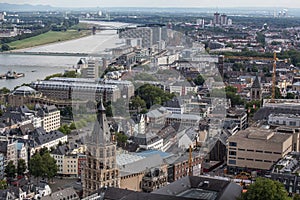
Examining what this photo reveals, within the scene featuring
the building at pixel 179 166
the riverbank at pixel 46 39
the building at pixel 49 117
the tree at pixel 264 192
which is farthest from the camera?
the riverbank at pixel 46 39

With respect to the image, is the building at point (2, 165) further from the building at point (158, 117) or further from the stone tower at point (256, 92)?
the stone tower at point (256, 92)

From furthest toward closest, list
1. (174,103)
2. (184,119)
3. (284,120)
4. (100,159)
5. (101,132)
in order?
(284,120) → (174,103) → (184,119) → (100,159) → (101,132)

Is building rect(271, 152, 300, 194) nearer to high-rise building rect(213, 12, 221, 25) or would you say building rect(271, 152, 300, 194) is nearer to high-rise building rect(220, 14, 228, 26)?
high-rise building rect(213, 12, 221, 25)

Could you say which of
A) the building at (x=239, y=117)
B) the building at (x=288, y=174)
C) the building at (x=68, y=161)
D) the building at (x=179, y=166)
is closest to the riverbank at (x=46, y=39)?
the building at (x=239, y=117)

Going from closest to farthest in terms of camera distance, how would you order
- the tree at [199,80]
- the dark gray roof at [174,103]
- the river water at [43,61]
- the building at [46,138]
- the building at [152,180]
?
the building at [152,180]
the dark gray roof at [174,103]
the building at [46,138]
the tree at [199,80]
the river water at [43,61]

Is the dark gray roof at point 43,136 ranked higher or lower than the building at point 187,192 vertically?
lower

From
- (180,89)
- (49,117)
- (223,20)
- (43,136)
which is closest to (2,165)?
(43,136)

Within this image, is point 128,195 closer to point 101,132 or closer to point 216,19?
point 101,132
